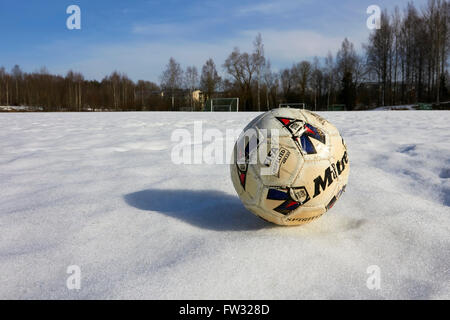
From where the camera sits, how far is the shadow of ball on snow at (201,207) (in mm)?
1967

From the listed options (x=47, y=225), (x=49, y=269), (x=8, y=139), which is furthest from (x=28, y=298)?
(x=8, y=139)

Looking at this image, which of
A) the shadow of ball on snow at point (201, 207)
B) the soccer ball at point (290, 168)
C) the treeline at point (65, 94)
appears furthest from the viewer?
the treeline at point (65, 94)

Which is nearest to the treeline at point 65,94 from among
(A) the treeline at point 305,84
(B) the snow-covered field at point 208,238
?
(A) the treeline at point 305,84

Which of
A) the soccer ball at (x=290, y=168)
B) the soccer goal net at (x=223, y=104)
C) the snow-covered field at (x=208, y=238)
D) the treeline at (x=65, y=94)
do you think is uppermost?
the treeline at (x=65, y=94)

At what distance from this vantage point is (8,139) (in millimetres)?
5664

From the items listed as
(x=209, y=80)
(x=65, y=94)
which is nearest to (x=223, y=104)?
(x=209, y=80)

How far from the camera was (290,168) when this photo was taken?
5.64ft

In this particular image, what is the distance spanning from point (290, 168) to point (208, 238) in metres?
0.65

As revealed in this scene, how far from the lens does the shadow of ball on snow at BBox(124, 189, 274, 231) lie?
197cm

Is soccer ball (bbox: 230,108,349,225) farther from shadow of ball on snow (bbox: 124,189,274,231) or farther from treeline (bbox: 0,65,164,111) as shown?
treeline (bbox: 0,65,164,111)

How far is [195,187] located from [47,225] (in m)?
1.25

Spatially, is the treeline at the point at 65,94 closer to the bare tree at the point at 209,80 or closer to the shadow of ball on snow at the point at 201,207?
the bare tree at the point at 209,80

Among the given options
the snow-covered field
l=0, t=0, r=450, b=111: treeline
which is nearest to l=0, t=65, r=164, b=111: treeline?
l=0, t=0, r=450, b=111: treeline

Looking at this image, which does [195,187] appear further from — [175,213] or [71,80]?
[71,80]
